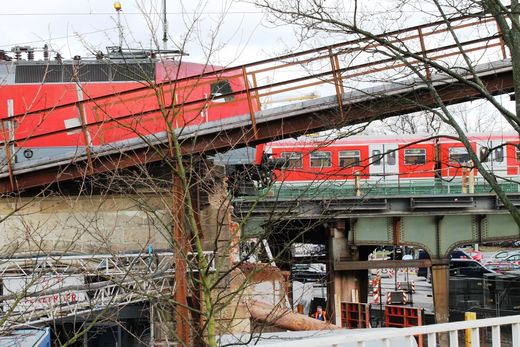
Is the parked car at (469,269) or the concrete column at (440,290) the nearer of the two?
the concrete column at (440,290)

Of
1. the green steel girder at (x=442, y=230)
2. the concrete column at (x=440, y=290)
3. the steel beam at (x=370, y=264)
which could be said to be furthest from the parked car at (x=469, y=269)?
the green steel girder at (x=442, y=230)

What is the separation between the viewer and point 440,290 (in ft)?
82.8

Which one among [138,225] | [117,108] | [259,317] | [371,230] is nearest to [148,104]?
[117,108]

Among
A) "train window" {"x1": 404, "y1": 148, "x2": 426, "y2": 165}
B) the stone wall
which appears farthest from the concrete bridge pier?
the stone wall

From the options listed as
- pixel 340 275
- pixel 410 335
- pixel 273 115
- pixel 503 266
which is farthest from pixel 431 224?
pixel 503 266

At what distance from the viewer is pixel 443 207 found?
24.1 metres

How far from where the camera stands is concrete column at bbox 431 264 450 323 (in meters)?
24.7

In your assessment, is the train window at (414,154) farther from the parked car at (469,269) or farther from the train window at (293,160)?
the train window at (293,160)

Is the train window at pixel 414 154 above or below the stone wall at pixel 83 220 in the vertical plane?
above

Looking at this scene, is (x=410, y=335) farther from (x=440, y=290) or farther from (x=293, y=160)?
(x=440, y=290)

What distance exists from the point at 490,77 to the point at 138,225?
7.51 m

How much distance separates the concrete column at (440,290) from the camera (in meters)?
24.7

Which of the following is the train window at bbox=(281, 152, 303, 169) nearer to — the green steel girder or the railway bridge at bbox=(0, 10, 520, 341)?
the railway bridge at bbox=(0, 10, 520, 341)

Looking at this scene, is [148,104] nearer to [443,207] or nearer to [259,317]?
[259,317]
